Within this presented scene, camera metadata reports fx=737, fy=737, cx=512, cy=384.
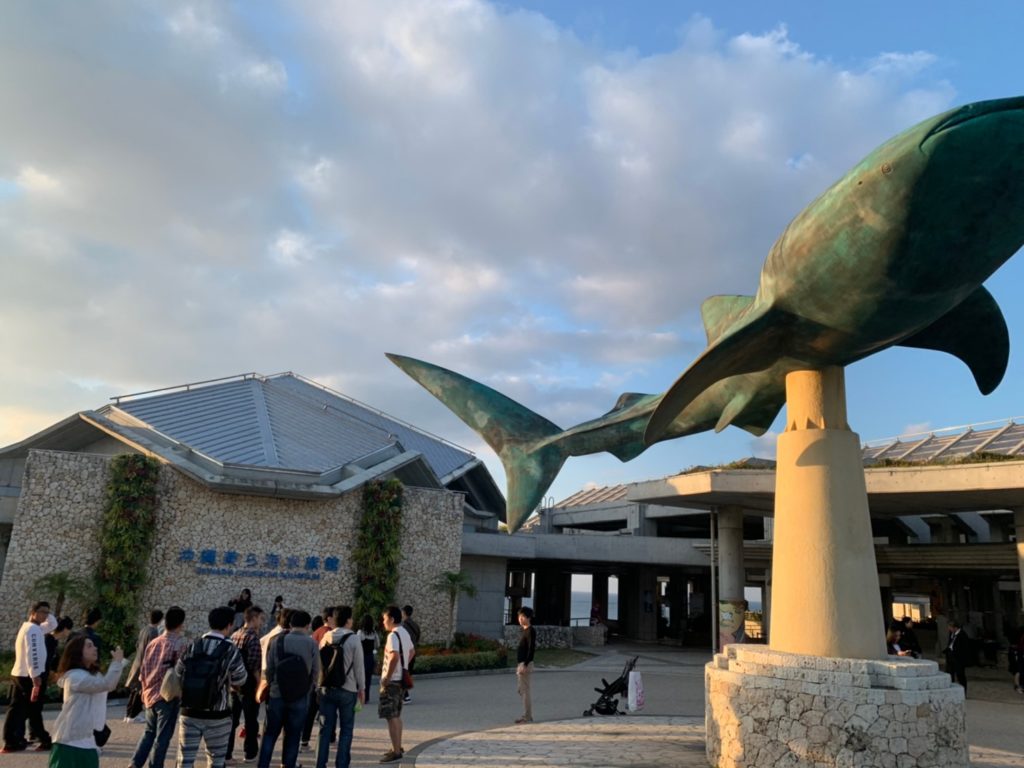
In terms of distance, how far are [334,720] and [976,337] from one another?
8.09 metres

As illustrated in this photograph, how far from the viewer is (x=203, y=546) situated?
17625 mm

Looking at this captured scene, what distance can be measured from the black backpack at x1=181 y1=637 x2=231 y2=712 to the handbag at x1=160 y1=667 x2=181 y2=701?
7.6 inches

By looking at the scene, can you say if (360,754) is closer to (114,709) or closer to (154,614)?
(154,614)

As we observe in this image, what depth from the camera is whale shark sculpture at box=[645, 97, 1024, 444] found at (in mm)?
5348

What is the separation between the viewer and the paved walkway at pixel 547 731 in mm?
7723

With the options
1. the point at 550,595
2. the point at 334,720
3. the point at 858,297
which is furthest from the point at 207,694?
the point at 550,595

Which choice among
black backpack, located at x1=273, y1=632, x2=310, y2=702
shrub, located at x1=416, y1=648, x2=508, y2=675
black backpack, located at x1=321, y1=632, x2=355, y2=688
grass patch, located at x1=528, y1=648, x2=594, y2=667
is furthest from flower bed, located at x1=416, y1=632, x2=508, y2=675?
black backpack, located at x1=273, y1=632, x2=310, y2=702

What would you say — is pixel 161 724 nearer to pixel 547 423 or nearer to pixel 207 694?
pixel 207 694

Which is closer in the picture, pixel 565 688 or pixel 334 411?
pixel 565 688

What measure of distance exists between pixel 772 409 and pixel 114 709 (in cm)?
1016

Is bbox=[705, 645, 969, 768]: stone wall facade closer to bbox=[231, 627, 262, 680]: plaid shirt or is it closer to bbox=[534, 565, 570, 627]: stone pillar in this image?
bbox=[231, 627, 262, 680]: plaid shirt

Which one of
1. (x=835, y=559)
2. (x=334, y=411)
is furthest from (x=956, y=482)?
(x=334, y=411)

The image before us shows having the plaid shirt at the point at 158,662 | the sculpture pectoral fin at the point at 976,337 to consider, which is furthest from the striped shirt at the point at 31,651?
the sculpture pectoral fin at the point at 976,337

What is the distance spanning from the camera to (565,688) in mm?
14672
